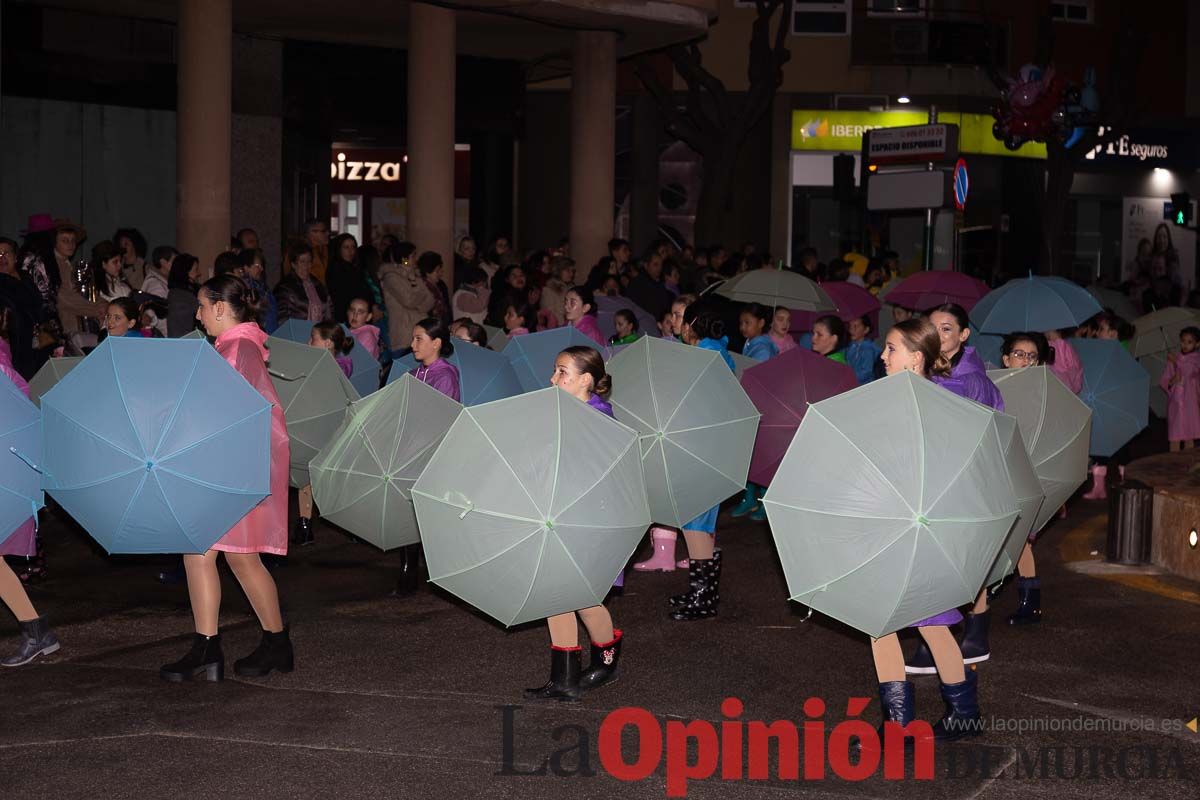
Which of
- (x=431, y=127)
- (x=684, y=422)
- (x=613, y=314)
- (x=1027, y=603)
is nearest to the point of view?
(x=684, y=422)

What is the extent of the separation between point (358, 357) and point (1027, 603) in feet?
18.0

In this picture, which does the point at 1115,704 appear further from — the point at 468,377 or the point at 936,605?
the point at 468,377

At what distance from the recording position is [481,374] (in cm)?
1066

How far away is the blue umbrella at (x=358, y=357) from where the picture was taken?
489 inches

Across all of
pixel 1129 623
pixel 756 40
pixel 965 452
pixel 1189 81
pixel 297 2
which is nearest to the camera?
pixel 965 452

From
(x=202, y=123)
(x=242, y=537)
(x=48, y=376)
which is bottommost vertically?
(x=242, y=537)

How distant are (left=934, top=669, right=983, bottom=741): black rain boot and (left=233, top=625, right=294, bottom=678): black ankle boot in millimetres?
3178

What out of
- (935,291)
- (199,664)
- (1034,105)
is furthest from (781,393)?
(1034,105)

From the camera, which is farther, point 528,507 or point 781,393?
point 781,393

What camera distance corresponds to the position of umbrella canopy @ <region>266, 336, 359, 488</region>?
1065cm

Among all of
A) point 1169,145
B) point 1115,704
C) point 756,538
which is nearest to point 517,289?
point 756,538

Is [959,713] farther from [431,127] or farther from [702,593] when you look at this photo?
[431,127]

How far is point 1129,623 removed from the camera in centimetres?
952

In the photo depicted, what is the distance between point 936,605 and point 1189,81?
38.1m
